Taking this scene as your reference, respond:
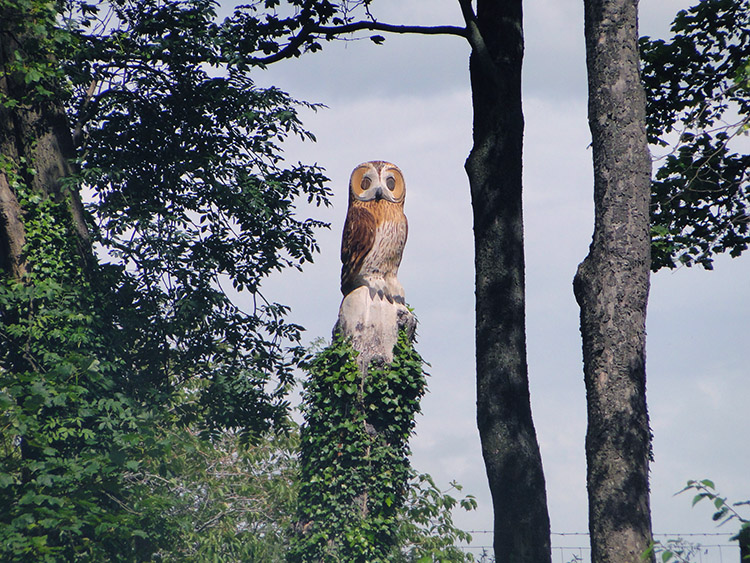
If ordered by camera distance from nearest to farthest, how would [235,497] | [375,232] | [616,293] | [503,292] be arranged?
[616,293]
[503,292]
[375,232]
[235,497]

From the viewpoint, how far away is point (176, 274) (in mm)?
12914

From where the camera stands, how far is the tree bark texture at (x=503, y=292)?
7.69m

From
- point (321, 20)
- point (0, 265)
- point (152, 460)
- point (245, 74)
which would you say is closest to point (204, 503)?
point (152, 460)

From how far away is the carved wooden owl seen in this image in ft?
38.8

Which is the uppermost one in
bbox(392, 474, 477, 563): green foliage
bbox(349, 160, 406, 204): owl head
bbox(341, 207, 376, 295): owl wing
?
bbox(349, 160, 406, 204): owl head

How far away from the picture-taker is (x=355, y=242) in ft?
39.1

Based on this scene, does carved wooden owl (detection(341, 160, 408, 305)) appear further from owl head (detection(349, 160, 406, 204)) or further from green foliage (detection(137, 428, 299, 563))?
green foliage (detection(137, 428, 299, 563))

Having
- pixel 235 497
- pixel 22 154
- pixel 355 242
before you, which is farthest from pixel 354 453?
pixel 22 154

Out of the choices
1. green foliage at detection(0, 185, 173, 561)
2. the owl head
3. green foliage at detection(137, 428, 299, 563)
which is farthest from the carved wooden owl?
green foliage at detection(137, 428, 299, 563)

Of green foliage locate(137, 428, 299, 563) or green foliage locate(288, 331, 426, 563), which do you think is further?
green foliage locate(137, 428, 299, 563)

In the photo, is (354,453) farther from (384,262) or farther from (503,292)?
(503,292)

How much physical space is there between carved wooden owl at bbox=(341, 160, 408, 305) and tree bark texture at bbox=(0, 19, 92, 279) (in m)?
3.74

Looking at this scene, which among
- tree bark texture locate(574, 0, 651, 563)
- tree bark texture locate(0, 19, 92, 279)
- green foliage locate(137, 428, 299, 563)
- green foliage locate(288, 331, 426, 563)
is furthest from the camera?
green foliage locate(137, 428, 299, 563)

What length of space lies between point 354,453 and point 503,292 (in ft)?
13.2
